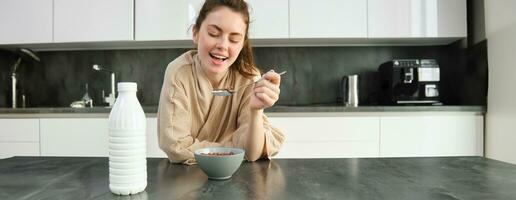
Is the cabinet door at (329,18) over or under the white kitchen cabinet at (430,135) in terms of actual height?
over

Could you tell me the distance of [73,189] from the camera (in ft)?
2.21

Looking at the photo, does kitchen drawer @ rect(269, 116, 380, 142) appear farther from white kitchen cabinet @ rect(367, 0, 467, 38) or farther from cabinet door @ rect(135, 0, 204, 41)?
cabinet door @ rect(135, 0, 204, 41)

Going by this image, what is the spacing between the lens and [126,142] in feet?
2.00

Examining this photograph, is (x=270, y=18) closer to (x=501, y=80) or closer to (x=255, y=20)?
(x=255, y=20)

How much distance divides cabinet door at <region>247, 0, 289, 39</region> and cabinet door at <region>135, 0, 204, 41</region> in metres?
0.40

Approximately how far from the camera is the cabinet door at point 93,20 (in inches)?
92.6

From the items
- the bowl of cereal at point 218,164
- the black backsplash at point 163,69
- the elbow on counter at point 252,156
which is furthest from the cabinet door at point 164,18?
the bowl of cereal at point 218,164

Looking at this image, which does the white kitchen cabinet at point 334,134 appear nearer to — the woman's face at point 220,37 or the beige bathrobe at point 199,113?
the beige bathrobe at point 199,113

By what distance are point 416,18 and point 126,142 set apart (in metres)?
2.23

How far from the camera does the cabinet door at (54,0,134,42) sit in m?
2.35

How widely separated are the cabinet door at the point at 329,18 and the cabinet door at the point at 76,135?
145 centimetres

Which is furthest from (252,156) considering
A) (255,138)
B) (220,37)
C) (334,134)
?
(334,134)

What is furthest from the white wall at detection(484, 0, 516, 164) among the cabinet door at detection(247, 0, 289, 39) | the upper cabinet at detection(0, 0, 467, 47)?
the cabinet door at detection(247, 0, 289, 39)

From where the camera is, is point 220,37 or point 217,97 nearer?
point 220,37
